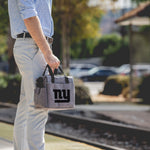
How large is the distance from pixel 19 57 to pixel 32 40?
19cm

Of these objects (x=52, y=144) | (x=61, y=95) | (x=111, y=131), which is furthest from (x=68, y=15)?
(x=61, y=95)

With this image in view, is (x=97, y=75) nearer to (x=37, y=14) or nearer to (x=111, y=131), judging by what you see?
(x=111, y=131)

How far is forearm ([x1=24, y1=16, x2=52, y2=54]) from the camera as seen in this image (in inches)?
141

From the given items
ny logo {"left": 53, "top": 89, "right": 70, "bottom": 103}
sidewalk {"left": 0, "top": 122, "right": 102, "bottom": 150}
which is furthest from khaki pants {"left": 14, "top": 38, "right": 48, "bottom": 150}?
sidewalk {"left": 0, "top": 122, "right": 102, "bottom": 150}

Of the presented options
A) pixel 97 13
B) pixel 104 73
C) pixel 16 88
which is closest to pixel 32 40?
pixel 16 88

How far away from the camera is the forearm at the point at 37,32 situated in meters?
3.59

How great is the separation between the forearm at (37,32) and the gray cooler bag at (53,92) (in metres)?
0.19

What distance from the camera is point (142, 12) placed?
17203 millimetres

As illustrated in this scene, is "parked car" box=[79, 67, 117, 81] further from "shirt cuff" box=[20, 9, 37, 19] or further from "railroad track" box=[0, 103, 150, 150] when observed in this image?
"shirt cuff" box=[20, 9, 37, 19]

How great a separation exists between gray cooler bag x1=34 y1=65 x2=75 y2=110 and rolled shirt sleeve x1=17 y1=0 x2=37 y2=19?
467mm

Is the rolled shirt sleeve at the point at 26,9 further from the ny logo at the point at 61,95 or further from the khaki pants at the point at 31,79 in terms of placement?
the ny logo at the point at 61,95

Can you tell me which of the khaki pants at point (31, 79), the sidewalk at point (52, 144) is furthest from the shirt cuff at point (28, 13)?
the sidewalk at point (52, 144)

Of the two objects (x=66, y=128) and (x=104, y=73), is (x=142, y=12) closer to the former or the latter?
(x=66, y=128)

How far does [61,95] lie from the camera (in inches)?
146
